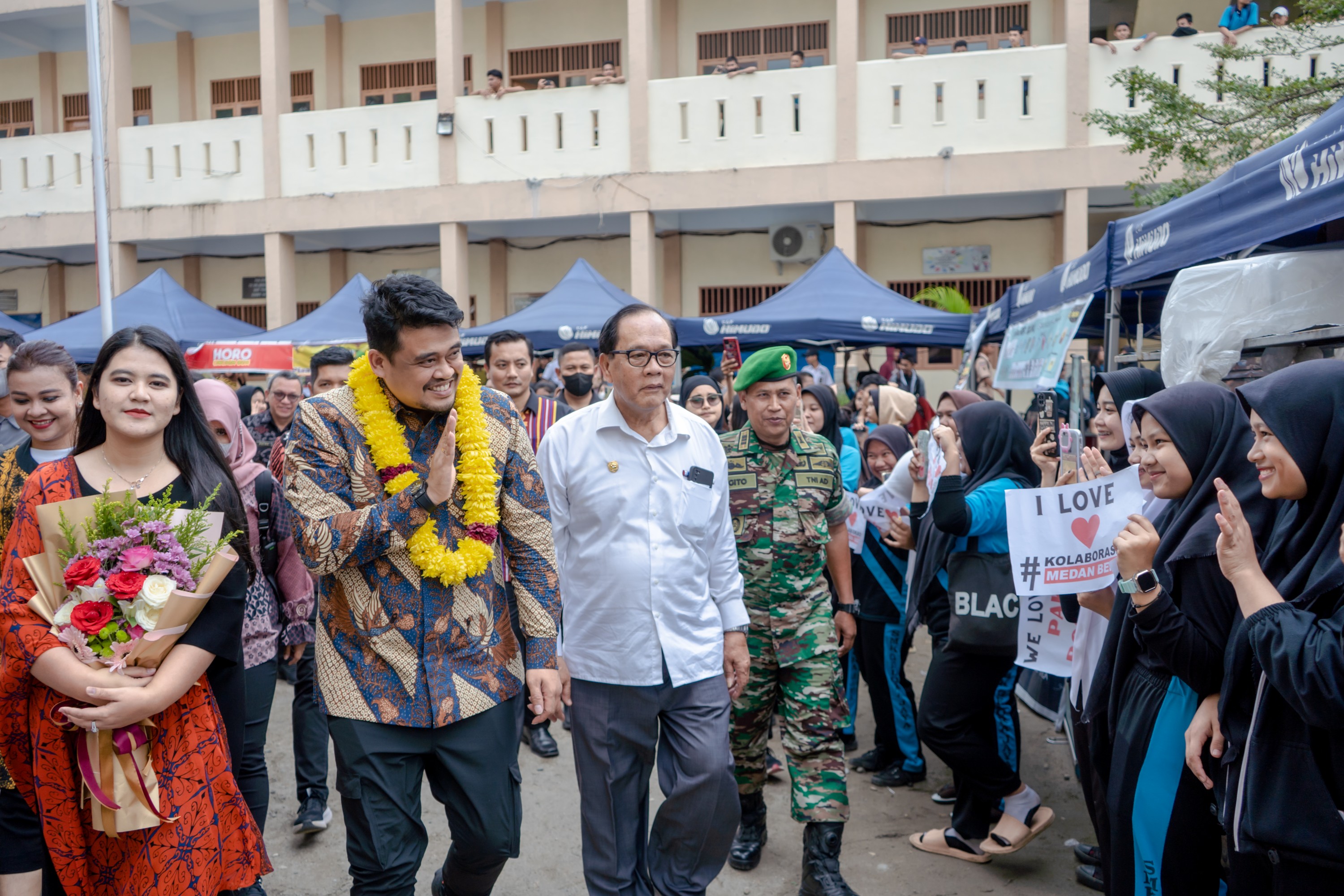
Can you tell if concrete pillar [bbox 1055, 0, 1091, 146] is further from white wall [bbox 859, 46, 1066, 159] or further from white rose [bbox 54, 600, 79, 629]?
white rose [bbox 54, 600, 79, 629]

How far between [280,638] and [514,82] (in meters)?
15.4

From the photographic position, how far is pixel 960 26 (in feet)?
51.9

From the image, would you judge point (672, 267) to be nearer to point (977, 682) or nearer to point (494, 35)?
point (494, 35)

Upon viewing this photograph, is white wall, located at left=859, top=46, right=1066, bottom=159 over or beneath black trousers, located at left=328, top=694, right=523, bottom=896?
over

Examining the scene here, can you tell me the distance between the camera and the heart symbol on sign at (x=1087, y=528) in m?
3.21

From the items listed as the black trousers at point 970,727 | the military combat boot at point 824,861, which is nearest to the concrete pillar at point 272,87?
the black trousers at point 970,727

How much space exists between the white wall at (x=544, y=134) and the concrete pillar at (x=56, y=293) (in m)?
9.82

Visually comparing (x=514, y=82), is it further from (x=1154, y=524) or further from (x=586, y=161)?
(x=1154, y=524)

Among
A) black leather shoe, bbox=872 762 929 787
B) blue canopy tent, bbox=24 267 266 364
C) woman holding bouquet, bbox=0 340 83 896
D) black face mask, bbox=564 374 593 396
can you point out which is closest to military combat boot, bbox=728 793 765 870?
black leather shoe, bbox=872 762 929 787

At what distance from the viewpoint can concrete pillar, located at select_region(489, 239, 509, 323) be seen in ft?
58.4

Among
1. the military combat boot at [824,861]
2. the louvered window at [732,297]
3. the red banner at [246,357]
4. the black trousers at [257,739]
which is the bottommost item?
the military combat boot at [824,861]

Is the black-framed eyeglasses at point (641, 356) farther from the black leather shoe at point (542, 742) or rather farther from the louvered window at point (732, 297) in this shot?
the louvered window at point (732, 297)

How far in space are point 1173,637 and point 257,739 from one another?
2.98 m

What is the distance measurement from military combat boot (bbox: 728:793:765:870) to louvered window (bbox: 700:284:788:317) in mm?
13501
